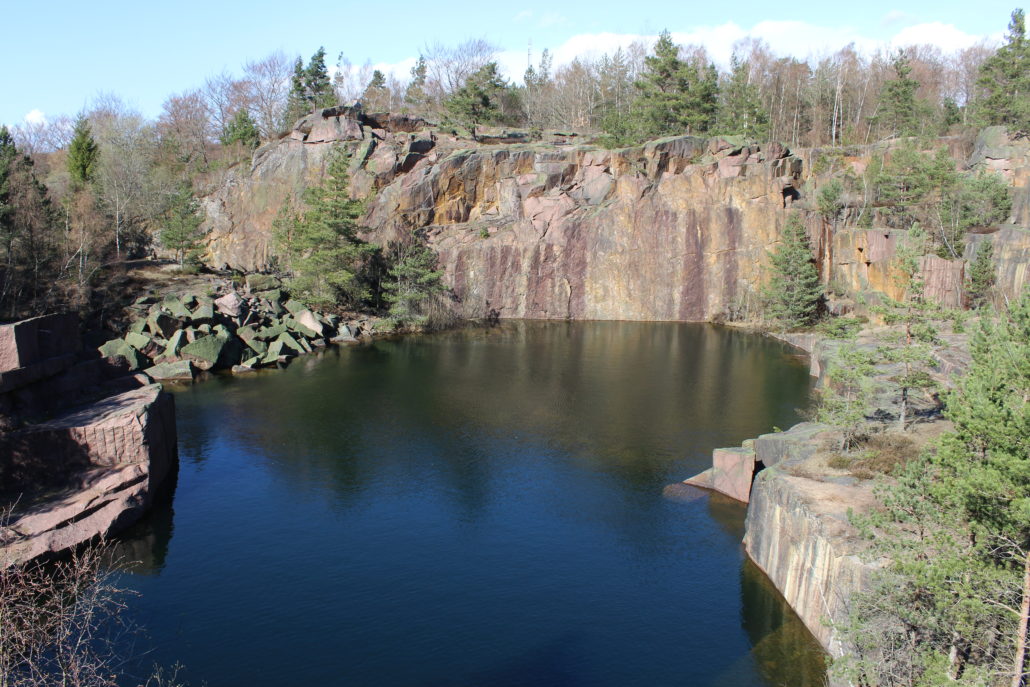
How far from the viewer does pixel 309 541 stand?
874 inches

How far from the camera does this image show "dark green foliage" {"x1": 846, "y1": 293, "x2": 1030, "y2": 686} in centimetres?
1211

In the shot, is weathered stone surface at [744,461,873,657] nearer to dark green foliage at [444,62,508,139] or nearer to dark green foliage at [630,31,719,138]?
dark green foliage at [630,31,719,138]

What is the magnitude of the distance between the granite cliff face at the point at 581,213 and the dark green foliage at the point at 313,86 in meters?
13.5

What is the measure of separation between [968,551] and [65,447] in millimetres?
25104

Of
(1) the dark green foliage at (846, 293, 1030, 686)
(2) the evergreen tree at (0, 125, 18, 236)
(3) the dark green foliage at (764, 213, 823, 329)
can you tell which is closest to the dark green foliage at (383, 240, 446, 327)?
(2) the evergreen tree at (0, 125, 18, 236)

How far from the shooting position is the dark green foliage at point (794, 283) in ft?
172

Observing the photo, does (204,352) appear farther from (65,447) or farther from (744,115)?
(744,115)

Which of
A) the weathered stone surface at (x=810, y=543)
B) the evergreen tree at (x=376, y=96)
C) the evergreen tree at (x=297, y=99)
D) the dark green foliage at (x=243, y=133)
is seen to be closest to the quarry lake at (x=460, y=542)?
the weathered stone surface at (x=810, y=543)

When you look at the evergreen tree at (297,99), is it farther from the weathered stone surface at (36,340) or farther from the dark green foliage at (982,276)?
the dark green foliage at (982,276)

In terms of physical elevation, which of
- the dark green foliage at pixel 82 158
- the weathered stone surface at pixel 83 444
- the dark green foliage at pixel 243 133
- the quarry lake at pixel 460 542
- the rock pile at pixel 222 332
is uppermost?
the dark green foliage at pixel 243 133

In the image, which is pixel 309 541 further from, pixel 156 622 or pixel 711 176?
pixel 711 176

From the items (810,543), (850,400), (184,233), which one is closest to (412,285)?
(184,233)

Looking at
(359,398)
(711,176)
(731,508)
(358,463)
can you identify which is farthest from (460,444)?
(711,176)

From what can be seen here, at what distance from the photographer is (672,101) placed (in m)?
67.4
